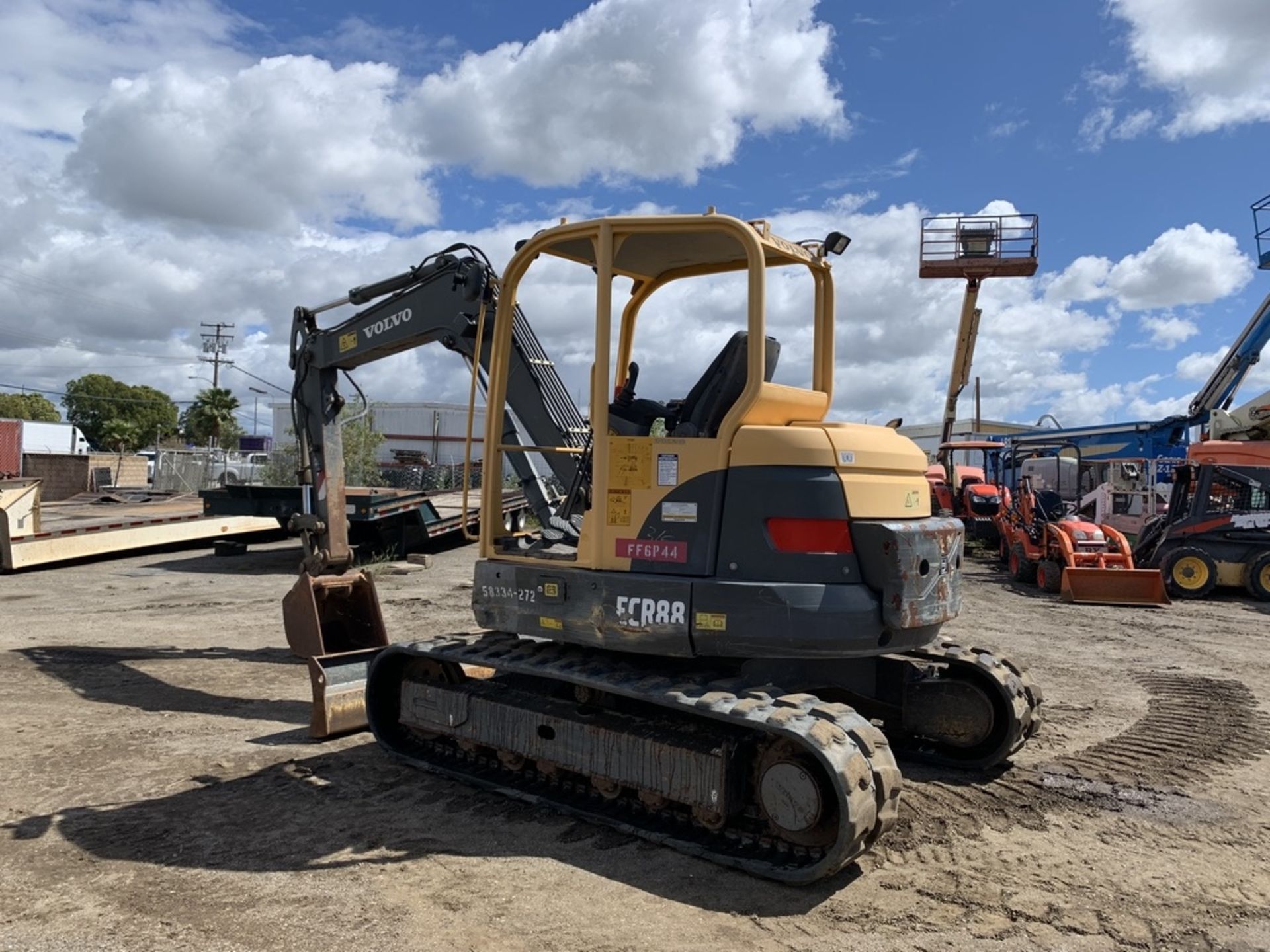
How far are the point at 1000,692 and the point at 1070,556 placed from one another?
10099 mm

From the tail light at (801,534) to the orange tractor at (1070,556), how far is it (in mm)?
11280

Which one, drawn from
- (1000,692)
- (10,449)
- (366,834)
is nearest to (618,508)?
(366,834)

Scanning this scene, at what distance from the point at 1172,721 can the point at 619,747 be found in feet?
16.1

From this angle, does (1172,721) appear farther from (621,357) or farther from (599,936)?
(599,936)

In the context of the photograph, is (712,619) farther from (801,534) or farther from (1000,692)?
(1000,692)

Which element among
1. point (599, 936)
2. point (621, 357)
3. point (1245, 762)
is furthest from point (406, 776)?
point (1245, 762)

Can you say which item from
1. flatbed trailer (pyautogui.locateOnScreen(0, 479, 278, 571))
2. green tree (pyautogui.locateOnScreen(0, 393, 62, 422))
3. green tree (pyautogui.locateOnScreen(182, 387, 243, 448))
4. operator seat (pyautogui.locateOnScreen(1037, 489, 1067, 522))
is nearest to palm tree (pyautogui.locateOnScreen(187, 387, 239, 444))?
green tree (pyautogui.locateOnScreen(182, 387, 243, 448))

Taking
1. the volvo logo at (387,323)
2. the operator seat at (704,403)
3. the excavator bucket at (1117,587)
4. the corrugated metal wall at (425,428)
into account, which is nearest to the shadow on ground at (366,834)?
the operator seat at (704,403)

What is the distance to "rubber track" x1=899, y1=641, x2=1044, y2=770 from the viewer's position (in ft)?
19.6

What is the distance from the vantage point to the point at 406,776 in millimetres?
6055

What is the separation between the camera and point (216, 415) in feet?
214

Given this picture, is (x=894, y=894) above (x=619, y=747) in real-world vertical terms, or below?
below

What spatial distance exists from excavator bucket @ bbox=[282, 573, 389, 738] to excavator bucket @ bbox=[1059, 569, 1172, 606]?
422 inches

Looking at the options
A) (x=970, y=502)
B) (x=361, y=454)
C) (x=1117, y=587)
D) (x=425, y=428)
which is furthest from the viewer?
(x=425, y=428)
